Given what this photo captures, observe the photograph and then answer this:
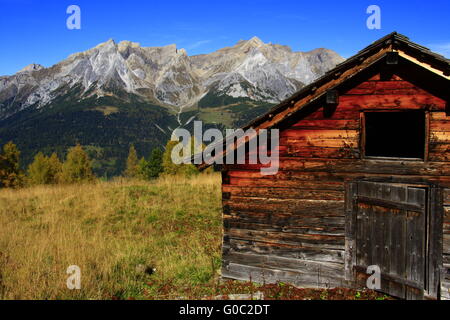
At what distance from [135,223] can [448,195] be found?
31.9 feet

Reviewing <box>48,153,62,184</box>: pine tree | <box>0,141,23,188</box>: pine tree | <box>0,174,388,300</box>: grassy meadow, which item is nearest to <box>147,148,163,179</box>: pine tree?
<box>48,153,62,184</box>: pine tree

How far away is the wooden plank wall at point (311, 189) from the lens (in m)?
6.22

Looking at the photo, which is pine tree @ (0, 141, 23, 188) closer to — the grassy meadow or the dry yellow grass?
the dry yellow grass

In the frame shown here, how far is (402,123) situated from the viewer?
904 cm

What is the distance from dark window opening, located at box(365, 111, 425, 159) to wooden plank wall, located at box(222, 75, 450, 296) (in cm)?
264

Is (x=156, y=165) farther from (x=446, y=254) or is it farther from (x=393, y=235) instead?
(x=446, y=254)

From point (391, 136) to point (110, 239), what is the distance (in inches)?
349

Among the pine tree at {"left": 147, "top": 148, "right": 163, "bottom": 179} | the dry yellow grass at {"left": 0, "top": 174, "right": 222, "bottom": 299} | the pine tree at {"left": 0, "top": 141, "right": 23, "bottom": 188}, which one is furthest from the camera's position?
the pine tree at {"left": 147, "top": 148, "right": 163, "bottom": 179}

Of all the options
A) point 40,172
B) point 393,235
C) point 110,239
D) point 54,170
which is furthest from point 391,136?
point 54,170

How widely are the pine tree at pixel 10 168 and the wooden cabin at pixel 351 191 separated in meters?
49.0

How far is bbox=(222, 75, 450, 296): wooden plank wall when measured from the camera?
6219 millimetres

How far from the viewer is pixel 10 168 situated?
156ft
